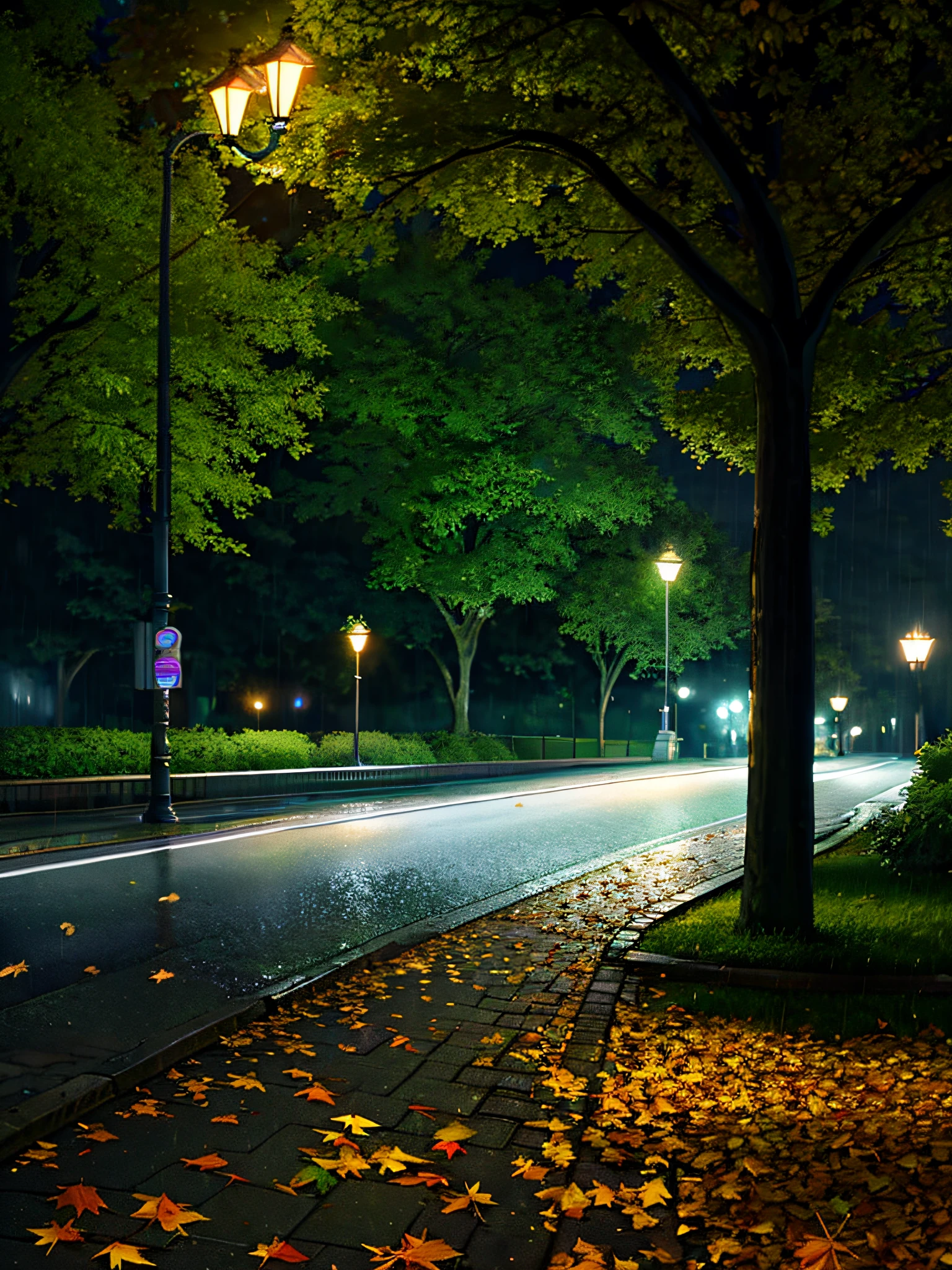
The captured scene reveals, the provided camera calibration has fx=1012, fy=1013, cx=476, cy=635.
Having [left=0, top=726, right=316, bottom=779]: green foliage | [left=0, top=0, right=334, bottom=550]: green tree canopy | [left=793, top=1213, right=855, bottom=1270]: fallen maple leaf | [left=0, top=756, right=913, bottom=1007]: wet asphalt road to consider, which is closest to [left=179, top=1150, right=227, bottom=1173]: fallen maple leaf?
[left=793, top=1213, right=855, bottom=1270]: fallen maple leaf

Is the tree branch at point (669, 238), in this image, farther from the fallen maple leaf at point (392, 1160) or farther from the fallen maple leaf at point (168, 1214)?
the fallen maple leaf at point (168, 1214)

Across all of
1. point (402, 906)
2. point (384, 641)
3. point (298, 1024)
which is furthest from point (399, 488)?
point (298, 1024)

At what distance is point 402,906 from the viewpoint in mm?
8562

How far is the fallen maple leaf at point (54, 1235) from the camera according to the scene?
3.16 meters

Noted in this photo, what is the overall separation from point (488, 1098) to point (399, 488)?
91.6ft

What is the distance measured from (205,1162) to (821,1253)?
7.00 feet

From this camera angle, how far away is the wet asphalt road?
22.3ft

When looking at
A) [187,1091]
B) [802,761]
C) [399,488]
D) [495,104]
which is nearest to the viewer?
[187,1091]

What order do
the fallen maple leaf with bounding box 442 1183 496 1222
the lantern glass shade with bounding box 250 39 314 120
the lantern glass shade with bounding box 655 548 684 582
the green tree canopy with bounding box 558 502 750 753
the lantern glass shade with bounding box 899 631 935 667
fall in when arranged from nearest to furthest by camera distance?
the fallen maple leaf with bounding box 442 1183 496 1222
the lantern glass shade with bounding box 250 39 314 120
the lantern glass shade with bounding box 899 631 935 667
the lantern glass shade with bounding box 655 548 684 582
the green tree canopy with bounding box 558 502 750 753

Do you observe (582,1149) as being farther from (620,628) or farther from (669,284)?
(620,628)

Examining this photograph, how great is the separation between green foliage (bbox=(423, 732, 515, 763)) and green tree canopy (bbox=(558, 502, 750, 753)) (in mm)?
9491

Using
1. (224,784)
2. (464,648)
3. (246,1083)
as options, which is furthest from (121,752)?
(464,648)

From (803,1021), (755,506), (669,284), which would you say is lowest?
(803,1021)

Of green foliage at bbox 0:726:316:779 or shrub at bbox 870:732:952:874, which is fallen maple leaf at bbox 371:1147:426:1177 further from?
green foliage at bbox 0:726:316:779
